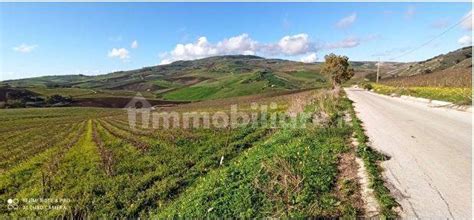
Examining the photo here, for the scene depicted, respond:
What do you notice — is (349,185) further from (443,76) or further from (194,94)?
(194,94)

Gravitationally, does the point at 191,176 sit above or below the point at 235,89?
above

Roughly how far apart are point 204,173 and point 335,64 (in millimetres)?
68432

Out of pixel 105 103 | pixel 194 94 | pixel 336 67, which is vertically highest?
pixel 336 67

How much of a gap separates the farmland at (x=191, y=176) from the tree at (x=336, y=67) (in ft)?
191

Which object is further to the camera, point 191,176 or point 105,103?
point 105,103

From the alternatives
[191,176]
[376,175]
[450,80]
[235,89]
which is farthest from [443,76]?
[235,89]

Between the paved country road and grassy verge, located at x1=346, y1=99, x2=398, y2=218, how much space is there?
19 centimetres

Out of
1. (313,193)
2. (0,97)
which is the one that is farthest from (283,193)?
(0,97)

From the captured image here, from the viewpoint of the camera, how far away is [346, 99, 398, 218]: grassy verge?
7451 millimetres

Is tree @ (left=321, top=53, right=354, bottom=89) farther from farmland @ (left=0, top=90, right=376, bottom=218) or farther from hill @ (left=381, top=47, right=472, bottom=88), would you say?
farmland @ (left=0, top=90, right=376, bottom=218)

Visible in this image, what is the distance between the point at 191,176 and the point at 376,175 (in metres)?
6.81

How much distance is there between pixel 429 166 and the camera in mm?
10102

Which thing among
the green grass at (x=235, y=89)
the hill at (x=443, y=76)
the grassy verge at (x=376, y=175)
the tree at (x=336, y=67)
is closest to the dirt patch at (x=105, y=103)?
the green grass at (x=235, y=89)

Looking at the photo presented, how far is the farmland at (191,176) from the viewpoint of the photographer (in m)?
8.76
